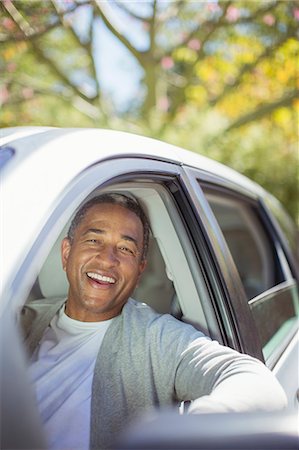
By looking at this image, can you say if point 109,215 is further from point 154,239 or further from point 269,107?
point 269,107

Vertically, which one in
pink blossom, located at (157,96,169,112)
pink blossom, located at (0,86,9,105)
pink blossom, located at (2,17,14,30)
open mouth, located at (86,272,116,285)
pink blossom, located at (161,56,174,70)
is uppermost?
pink blossom, located at (161,56,174,70)

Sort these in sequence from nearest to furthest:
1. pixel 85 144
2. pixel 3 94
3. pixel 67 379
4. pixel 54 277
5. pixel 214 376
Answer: pixel 85 144
pixel 214 376
pixel 67 379
pixel 54 277
pixel 3 94

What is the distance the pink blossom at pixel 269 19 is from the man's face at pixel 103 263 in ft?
28.5

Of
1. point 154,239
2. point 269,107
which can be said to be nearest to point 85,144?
point 154,239

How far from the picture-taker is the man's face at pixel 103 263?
2172mm

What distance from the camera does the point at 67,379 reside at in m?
1.94

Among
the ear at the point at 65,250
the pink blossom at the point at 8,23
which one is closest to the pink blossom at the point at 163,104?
the pink blossom at the point at 8,23

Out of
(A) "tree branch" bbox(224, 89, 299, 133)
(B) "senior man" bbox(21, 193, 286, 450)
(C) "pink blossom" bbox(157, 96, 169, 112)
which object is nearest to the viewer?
(B) "senior man" bbox(21, 193, 286, 450)

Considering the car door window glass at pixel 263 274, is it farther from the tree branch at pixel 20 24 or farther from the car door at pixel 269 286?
the tree branch at pixel 20 24

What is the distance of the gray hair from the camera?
2.20 m

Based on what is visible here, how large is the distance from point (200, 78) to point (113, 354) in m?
12.1

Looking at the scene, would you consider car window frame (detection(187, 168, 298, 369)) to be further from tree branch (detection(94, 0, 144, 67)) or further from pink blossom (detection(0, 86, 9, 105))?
pink blossom (detection(0, 86, 9, 105))

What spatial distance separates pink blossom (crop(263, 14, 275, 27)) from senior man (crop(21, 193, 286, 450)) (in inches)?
339

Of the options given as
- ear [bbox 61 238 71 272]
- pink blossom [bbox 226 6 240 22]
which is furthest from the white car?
pink blossom [bbox 226 6 240 22]
